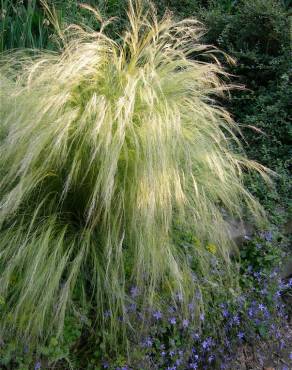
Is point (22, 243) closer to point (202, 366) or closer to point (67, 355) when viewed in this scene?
point (67, 355)

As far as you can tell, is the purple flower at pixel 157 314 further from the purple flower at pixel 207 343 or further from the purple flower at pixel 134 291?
the purple flower at pixel 207 343

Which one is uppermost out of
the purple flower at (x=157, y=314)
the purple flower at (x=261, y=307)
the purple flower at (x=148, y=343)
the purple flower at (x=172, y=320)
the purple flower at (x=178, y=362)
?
the purple flower at (x=157, y=314)

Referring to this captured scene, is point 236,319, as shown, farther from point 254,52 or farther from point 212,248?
point 254,52

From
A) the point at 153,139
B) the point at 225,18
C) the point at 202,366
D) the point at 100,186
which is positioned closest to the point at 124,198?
the point at 100,186

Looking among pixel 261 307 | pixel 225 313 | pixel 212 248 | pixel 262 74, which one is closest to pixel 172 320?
pixel 225 313

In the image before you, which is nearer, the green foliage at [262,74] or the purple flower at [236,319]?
the purple flower at [236,319]

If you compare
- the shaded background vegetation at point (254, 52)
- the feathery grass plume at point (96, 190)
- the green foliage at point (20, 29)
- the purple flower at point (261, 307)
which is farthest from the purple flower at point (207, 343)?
the green foliage at point (20, 29)

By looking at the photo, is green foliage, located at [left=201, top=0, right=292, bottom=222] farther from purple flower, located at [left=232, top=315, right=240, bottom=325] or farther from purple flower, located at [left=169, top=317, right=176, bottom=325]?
purple flower, located at [left=169, top=317, right=176, bottom=325]

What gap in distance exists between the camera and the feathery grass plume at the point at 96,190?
205cm

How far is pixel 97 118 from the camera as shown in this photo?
215cm

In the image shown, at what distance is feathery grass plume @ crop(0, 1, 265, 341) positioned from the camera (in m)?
2.05

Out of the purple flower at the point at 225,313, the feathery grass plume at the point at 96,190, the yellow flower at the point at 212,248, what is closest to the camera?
the feathery grass plume at the point at 96,190

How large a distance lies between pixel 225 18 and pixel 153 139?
94.0 inches

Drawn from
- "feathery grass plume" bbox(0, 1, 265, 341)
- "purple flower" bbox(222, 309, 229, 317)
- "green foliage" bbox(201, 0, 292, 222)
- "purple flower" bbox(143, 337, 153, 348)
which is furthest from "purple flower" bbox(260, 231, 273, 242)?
"purple flower" bbox(143, 337, 153, 348)
